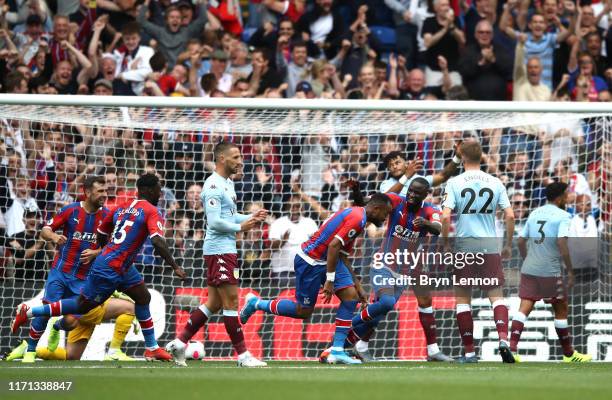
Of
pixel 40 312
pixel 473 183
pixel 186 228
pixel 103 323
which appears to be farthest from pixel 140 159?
pixel 473 183

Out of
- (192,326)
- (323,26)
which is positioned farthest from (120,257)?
(323,26)

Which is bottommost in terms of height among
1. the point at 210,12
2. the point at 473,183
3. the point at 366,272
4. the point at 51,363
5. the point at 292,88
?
the point at 51,363

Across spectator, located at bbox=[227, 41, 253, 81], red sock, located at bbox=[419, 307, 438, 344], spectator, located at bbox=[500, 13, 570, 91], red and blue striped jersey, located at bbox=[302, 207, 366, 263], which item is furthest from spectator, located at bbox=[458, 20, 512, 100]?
red and blue striped jersey, located at bbox=[302, 207, 366, 263]

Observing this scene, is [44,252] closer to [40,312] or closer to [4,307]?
[4,307]

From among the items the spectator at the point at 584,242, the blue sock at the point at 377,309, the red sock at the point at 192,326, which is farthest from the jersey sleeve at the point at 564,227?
the red sock at the point at 192,326

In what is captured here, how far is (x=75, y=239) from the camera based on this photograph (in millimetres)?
12734

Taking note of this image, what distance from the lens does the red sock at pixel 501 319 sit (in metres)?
11.8

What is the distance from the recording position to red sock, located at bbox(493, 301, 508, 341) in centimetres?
1177

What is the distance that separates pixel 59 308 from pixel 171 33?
718 cm

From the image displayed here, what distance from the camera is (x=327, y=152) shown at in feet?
50.3

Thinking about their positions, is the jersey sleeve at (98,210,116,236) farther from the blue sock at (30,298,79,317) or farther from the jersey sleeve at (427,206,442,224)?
the jersey sleeve at (427,206,442,224)

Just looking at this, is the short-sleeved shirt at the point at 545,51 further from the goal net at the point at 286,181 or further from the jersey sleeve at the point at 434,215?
the jersey sleeve at the point at 434,215

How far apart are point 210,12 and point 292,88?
6.99ft

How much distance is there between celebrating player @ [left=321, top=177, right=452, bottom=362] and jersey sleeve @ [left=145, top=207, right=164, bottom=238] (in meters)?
2.47
